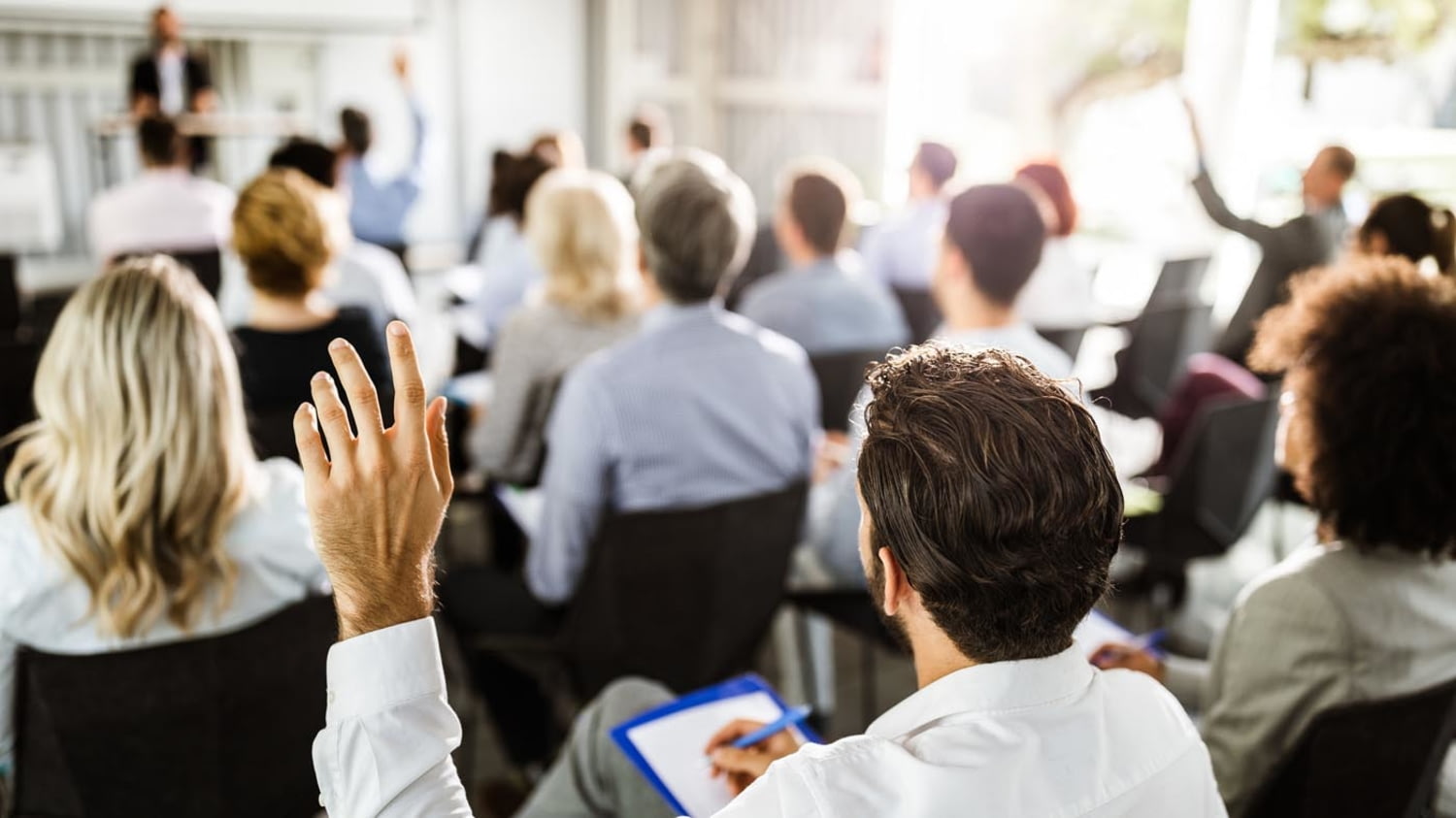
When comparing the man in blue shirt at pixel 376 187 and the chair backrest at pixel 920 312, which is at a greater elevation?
the man in blue shirt at pixel 376 187

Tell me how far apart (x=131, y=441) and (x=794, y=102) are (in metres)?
7.73

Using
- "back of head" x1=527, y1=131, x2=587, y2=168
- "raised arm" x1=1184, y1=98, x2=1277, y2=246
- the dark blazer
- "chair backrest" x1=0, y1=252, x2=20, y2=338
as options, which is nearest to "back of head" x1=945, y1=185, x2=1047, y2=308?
"raised arm" x1=1184, y1=98, x2=1277, y2=246

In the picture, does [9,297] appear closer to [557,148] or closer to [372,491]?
[557,148]

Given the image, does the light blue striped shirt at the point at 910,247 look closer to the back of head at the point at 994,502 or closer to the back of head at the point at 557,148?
the back of head at the point at 557,148

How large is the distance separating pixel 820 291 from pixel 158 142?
10.8ft

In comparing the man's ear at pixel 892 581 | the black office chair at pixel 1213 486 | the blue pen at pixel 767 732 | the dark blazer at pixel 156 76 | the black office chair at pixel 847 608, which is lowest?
the black office chair at pixel 847 608

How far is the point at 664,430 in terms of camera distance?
2.11m

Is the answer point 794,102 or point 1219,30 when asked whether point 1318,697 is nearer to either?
point 1219,30

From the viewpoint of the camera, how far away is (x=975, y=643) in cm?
93

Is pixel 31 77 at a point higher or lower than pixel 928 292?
higher

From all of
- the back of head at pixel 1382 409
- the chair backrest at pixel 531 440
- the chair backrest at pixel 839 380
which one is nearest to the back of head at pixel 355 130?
the chair backrest at pixel 531 440

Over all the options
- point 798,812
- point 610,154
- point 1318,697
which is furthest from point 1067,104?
point 798,812

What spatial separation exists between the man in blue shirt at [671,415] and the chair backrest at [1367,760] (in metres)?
1.11

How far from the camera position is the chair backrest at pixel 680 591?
1.89 meters
